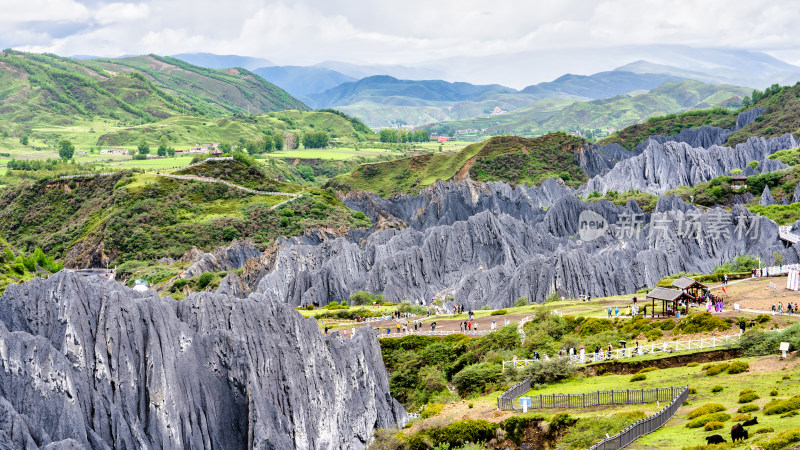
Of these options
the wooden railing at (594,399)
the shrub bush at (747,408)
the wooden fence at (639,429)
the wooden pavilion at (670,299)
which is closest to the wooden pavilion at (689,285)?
the wooden pavilion at (670,299)

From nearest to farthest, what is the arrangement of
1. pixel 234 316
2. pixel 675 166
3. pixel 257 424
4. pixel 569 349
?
pixel 257 424 < pixel 234 316 < pixel 569 349 < pixel 675 166

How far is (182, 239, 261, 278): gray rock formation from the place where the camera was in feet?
356

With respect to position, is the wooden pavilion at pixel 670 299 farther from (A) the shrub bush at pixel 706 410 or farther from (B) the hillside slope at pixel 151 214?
(B) the hillside slope at pixel 151 214

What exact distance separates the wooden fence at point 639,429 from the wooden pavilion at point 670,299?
1889cm

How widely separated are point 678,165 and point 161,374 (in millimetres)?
172594

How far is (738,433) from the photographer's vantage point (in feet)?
102

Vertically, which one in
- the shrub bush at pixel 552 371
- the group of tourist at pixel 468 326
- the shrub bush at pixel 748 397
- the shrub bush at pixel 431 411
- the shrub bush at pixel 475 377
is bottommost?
the shrub bush at pixel 431 411

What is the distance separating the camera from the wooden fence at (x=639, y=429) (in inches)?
1321

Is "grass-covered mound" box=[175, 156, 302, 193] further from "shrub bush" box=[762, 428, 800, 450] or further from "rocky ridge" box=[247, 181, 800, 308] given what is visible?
"shrub bush" box=[762, 428, 800, 450]

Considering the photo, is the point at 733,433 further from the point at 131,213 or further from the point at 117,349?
the point at 131,213

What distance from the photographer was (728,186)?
150 m

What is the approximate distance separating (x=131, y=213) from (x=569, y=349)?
108 meters

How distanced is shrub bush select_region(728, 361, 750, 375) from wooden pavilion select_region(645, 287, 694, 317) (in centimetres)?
1289

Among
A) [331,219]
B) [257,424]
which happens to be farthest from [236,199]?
[257,424]
